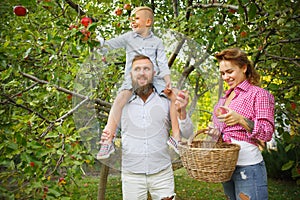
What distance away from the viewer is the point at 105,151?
4.40ft

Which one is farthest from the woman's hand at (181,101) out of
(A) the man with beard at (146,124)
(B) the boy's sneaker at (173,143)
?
(B) the boy's sneaker at (173,143)

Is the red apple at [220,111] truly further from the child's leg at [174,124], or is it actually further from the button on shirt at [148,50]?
the button on shirt at [148,50]

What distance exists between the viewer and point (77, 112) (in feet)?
4.63

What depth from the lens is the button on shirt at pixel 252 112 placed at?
154cm

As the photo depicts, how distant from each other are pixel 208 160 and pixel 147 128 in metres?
0.31

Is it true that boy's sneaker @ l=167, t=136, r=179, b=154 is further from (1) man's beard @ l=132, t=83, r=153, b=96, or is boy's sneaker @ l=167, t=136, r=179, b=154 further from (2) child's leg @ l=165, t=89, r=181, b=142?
(1) man's beard @ l=132, t=83, r=153, b=96

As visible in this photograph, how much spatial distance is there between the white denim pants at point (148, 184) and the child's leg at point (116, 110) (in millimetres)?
224

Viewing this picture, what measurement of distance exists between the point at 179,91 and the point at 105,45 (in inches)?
12.4

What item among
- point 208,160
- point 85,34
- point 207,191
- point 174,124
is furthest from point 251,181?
point 207,191

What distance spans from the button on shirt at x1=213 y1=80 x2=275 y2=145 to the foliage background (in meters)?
0.29

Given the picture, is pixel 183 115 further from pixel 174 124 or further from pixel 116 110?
pixel 116 110

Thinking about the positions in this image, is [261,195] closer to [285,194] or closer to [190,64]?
[190,64]

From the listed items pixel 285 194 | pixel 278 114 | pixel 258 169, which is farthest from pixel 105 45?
pixel 285 194

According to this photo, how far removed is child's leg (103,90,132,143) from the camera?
126 cm
